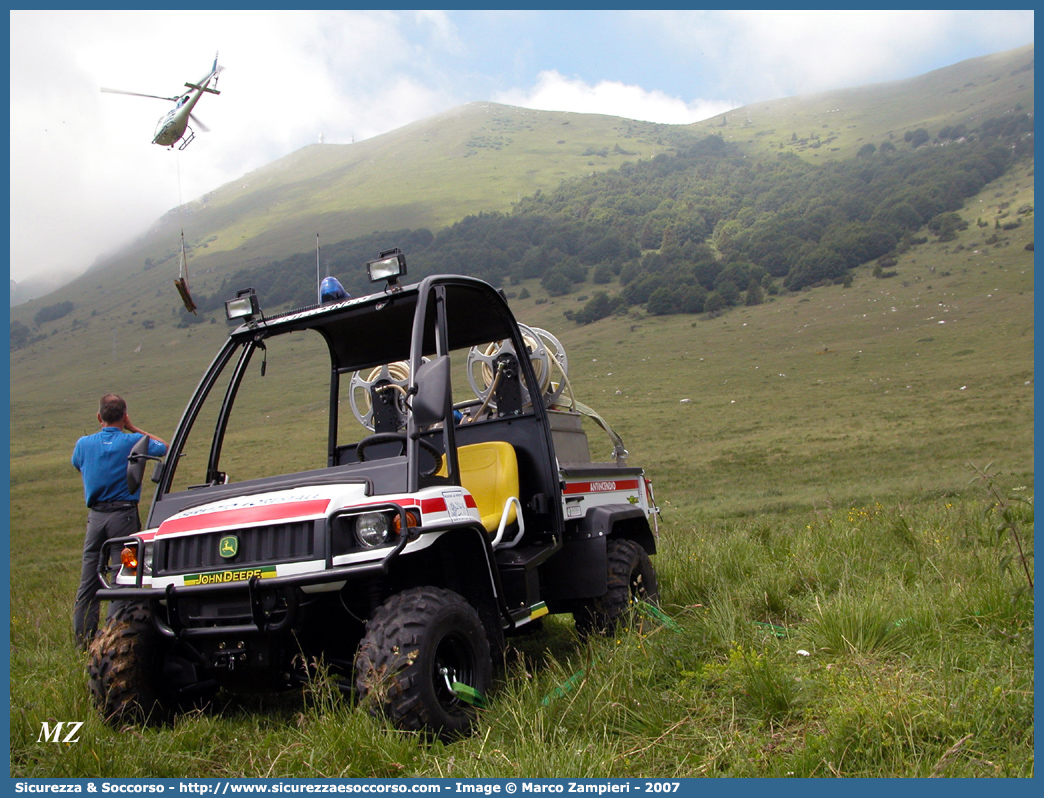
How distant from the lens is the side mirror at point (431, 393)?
3.92 meters

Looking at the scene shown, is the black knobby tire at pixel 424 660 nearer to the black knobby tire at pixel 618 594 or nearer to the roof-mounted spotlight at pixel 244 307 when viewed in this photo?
the black knobby tire at pixel 618 594

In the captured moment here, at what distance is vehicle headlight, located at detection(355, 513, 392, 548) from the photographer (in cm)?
390

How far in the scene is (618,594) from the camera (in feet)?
18.8

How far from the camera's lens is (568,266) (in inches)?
3686

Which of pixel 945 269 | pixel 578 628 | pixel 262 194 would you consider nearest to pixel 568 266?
pixel 945 269

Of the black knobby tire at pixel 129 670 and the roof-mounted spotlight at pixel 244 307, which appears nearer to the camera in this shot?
the black knobby tire at pixel 129 670

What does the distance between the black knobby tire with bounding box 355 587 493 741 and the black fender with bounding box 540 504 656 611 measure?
5.21ft

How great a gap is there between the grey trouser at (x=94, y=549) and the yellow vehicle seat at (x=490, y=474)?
Answer: 8.95ft

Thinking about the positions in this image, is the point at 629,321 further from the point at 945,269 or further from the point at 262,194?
the point at 262,194

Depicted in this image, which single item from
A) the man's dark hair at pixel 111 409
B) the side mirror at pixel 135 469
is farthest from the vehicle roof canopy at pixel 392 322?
the man's dark hair at pixel 111 409

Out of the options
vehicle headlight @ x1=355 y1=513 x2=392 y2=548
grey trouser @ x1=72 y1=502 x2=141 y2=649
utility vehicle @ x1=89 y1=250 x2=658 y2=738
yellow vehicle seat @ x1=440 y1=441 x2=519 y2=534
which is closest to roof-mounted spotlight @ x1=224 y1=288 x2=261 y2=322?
utility vehicle @ x1=89 y1=250 x2=658 y2=738

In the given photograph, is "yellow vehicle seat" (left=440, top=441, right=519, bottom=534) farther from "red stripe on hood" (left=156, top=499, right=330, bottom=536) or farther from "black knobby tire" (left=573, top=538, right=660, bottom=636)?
"red stripe on hood" (left=156, top=499, right=330, bottom=536)

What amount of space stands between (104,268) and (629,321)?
9167 centimetres

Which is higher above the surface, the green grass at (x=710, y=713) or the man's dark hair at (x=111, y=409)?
the man's dark hair at (x=111, y=409)
